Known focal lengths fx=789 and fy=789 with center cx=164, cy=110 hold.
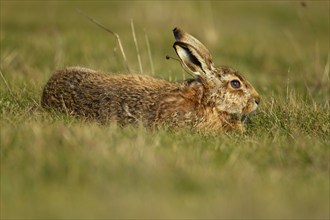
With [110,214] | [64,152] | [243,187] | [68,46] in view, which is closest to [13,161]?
[64,152]

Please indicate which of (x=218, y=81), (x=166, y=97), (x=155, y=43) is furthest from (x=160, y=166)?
(x=155, y=43)

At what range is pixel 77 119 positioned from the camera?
753 cm

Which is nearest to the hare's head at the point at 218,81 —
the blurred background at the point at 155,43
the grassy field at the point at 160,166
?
the grassy field at the point at 160,166

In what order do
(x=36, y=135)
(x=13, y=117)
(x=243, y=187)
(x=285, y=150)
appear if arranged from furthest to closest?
1. (x=13, y=117)
2. (x=285, y=150)
3. (x=36, y=135)
4. (x=243, y=187)

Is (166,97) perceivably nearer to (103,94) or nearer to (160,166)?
(103,94)

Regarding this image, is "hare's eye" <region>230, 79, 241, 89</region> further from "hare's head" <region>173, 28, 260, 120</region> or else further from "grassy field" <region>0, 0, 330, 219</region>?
"grassy field" <region>0, 0, 330, 219</region>

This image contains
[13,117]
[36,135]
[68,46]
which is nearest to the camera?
[36,135]

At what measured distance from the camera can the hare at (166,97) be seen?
7.65m

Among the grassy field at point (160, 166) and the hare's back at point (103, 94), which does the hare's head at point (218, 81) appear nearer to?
the grassy field at point (160, 166)

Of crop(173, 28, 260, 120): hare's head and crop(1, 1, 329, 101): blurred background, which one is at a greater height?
crop(1, 1, 329, 101): blurred background

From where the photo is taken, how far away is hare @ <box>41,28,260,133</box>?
7.65 metres

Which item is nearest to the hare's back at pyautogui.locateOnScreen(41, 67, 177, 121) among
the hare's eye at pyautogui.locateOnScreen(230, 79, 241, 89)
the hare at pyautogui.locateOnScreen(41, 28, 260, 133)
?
the hare at pyautogui.locateOnScreen(41, 28, 260, 133)

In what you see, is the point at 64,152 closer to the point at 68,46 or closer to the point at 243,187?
the point at 243,187

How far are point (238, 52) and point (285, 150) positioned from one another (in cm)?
788
